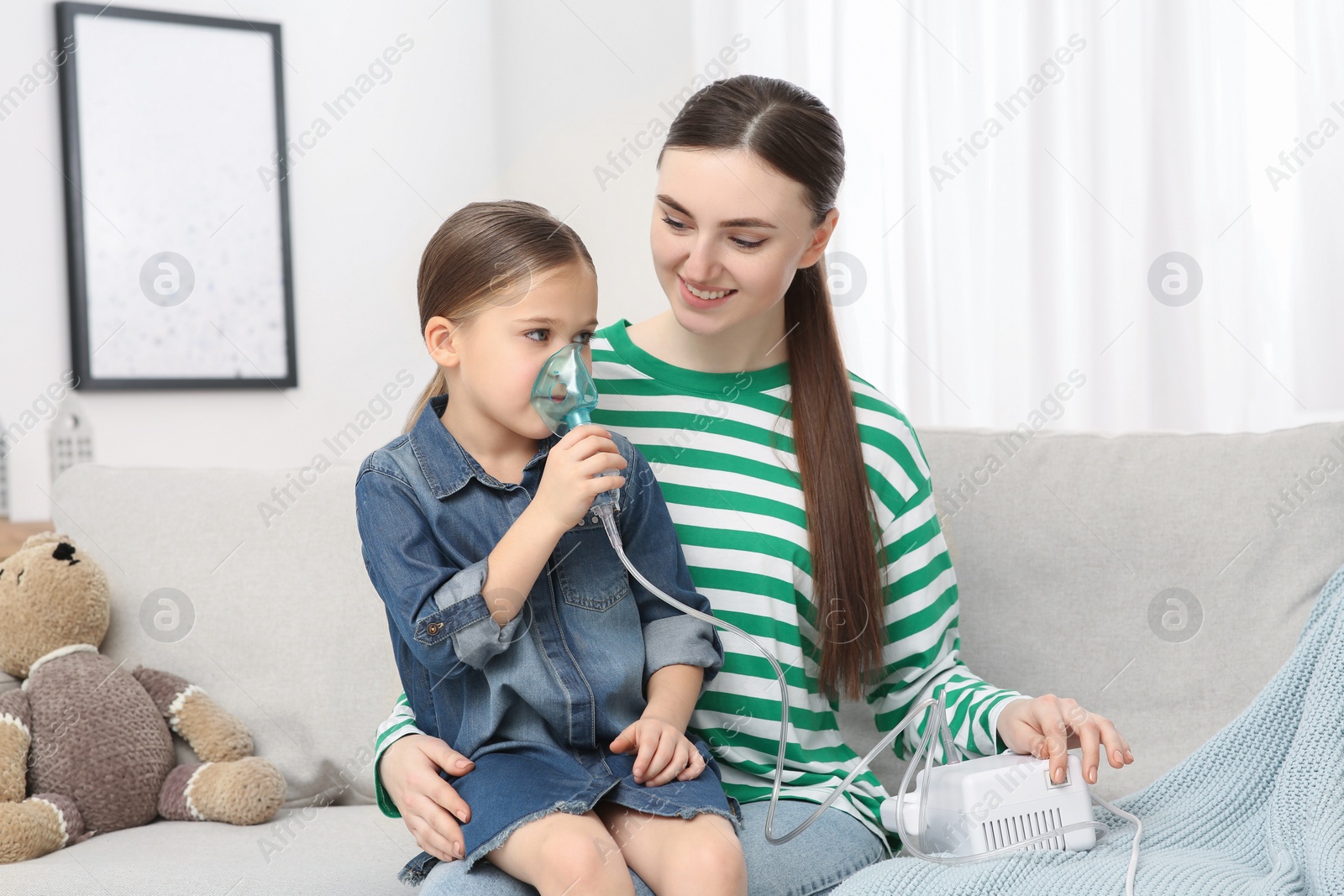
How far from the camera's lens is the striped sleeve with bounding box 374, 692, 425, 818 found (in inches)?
42.6

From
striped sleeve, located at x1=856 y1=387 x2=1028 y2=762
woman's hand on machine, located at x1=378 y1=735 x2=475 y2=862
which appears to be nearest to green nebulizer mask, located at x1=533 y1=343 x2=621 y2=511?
woman's hand on machine, located at x1=378 y1=735 x2=475 y2=862

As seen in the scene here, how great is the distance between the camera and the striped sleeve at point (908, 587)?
4.17 feet

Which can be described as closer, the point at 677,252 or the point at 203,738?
the point at 677,252

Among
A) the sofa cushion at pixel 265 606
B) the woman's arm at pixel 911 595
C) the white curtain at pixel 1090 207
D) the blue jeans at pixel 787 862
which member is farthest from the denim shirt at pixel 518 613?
the white curtain at pixel 1090 207

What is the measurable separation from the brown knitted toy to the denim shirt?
53 cm

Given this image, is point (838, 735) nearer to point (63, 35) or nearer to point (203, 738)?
point (203, 738)

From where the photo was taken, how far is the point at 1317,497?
1433 mm

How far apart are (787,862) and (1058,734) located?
0.28 metres

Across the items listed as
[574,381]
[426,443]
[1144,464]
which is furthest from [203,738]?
[1144,464]

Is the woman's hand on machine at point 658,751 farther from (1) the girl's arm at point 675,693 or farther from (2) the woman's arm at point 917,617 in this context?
(2) the woman's arm at point 917,617

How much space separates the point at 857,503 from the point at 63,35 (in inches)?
105

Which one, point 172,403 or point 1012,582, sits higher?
point 172,403

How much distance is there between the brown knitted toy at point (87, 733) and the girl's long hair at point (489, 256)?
2.04 ft

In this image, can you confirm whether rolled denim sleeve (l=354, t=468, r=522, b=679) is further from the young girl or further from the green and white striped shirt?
the green and white striped shirt
